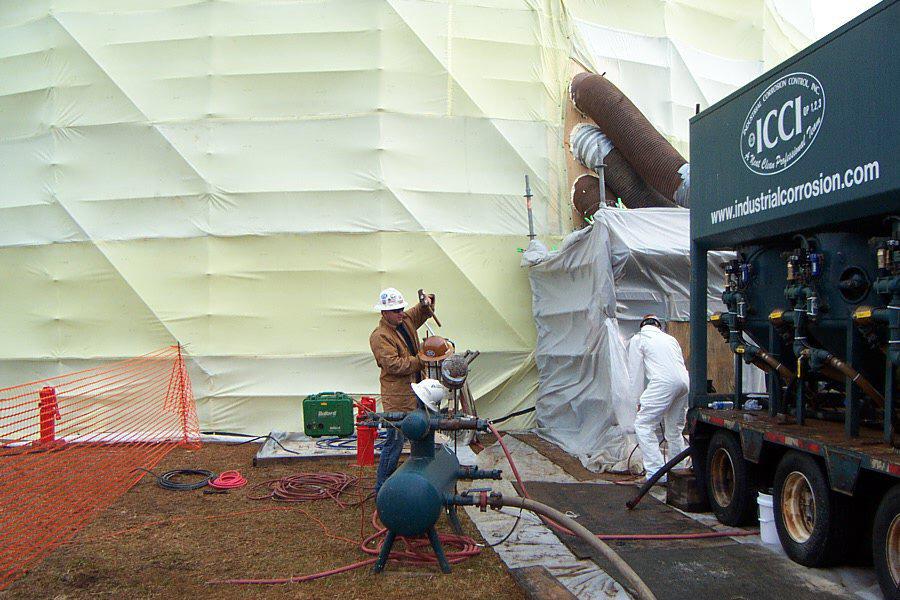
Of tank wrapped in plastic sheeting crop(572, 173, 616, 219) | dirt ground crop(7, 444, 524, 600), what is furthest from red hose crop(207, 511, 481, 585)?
tank wrapped in plastic sheeting crop(572, 173, 616, 219)

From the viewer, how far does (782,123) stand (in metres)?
5.25

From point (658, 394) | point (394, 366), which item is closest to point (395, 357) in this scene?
point (394, 366)

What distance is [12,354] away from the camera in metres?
11.2

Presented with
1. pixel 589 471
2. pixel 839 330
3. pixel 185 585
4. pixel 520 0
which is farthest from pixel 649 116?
pixel 185 585

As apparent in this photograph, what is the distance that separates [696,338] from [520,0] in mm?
7348

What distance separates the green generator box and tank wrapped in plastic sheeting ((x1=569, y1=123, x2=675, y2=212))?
15.9 ft

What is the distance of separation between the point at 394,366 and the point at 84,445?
5093 millimetres

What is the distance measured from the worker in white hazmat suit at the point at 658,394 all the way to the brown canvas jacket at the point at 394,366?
2.38 meters

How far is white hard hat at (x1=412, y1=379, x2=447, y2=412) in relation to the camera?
540 centimetres

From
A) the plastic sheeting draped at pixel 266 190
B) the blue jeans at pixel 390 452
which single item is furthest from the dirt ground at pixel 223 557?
the plastic sheeting draped at pixel 266 190

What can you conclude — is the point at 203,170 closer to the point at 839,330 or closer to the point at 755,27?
the point at 839,330

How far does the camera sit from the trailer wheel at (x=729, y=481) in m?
5.75

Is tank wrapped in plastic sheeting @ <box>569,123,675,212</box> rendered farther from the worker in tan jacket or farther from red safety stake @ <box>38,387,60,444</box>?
red safety stake @ <box>38,387,60,444</box>

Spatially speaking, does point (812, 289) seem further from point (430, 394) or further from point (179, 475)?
point (179, 475)
